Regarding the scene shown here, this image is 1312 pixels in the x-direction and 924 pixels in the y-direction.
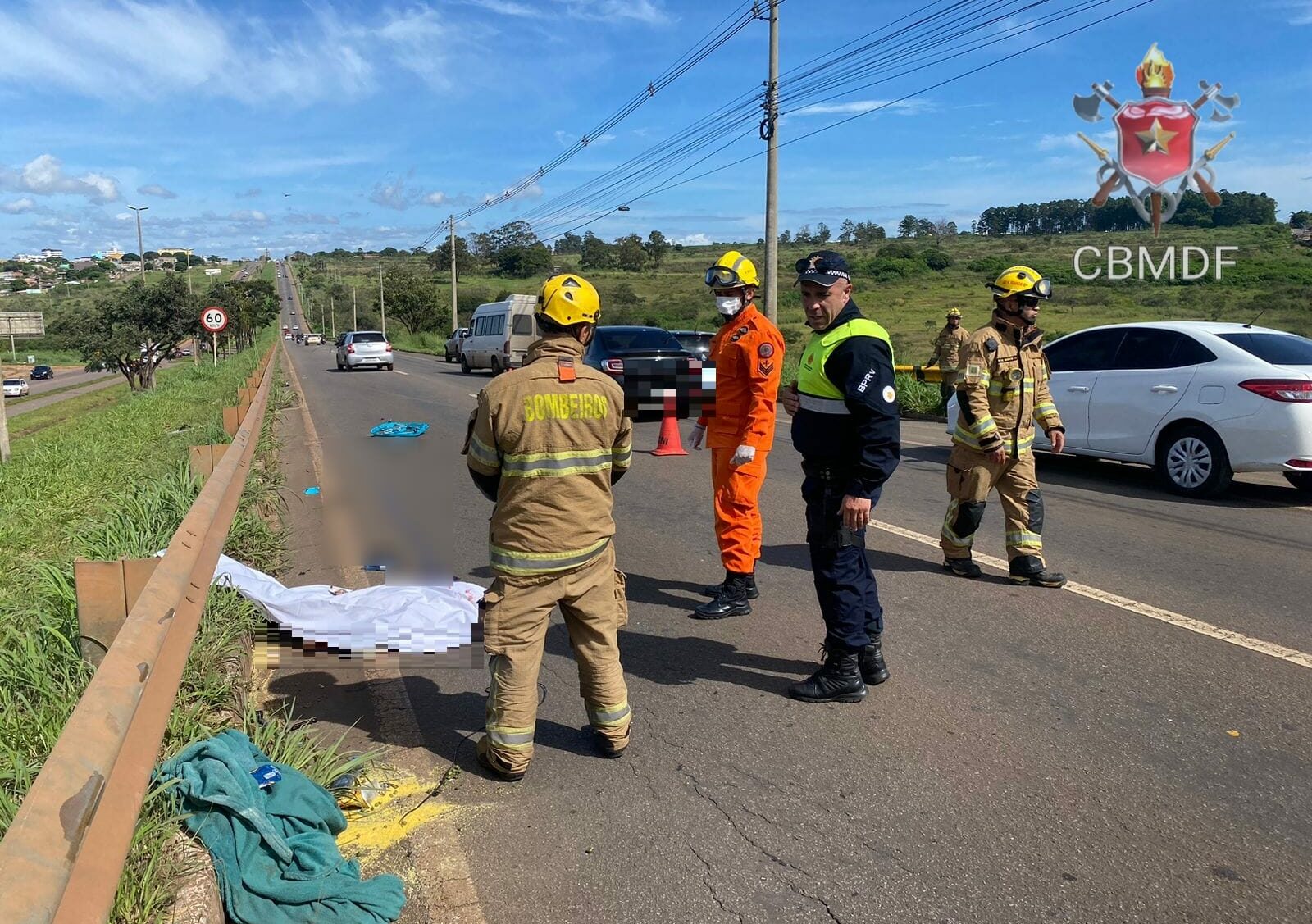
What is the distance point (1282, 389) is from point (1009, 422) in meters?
3.72

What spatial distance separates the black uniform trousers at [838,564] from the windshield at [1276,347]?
242 inches

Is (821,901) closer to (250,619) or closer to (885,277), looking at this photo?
(250,619)

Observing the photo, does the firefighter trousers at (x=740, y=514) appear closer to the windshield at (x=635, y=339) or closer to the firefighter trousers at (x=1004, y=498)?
the firefighter trousers at (x=1004, y=498)

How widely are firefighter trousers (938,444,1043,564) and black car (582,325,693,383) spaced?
8929 mm

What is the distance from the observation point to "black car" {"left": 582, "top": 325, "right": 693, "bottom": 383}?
49.8ft

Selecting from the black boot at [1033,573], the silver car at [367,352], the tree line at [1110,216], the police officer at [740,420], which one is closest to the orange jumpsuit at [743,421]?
the police officer at [740,420]

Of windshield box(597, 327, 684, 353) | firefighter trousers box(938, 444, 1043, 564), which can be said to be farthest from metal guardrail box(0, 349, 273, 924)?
windshield box(597, 327, 684, 353)

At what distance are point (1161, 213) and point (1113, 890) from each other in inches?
1370

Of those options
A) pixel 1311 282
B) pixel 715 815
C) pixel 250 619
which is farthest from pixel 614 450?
pixel 1311 282

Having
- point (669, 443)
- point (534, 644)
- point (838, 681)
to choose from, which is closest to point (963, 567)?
point (838, 681)

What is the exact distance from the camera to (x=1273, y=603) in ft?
18.6

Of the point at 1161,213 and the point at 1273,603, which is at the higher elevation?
the point at 1161,213

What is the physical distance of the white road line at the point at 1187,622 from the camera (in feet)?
15.9

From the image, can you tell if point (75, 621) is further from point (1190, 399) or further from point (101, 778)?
point (1190, 399)
